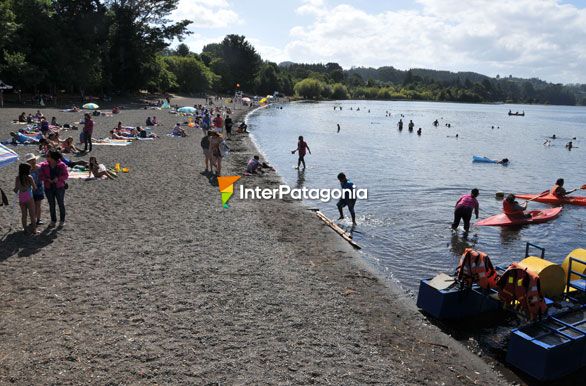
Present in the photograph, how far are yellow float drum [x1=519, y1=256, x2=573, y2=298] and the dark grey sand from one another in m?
2.08

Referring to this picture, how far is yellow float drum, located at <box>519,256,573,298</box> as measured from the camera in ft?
27.5

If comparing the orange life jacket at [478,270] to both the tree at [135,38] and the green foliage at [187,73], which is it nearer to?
the tree at [135,38]

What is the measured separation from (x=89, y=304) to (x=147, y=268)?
1.81 metres

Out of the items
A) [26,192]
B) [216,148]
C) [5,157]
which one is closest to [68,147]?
[216,148]

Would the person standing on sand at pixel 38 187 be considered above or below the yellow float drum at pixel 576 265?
above

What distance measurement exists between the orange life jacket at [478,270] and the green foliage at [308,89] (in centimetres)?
14745

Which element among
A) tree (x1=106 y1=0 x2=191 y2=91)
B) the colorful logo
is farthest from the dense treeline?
the colorful logo

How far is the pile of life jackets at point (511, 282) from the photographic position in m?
7.21

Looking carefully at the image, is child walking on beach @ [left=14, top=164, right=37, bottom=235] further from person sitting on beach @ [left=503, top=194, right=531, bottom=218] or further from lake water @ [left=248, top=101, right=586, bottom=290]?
person sitting on beach @ [left=503, top=194, right=531, bottom=218]

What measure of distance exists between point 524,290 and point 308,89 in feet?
493

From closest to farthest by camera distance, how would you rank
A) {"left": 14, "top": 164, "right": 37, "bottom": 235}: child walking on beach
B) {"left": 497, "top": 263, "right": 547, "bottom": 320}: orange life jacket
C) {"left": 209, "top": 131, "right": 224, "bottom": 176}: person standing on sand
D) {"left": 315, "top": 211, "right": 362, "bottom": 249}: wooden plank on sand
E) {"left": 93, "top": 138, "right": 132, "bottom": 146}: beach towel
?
{"left": 497, "top": 263, "right": 547, "bottom": 320}: orange life jacket < {"left": 14, "top": 164, "right": 37, "bottom": 235}: child walking on beach < {"left": 315, "top": 211, "right": 362, "bottom": 249}: wooden plank on sand < {"left": 209, "top": 131, "right": 224, "bottom": 176}: person standing on sand < {"left": 93, "top": 138, "right": 132, "bottom": 146}: beach towel

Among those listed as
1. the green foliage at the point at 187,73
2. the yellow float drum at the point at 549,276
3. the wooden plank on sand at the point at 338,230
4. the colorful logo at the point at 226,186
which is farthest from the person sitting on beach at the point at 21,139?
the green foliage at the point at 187,73

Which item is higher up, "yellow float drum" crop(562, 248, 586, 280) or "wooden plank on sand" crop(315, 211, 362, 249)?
"yellow float drum" crop(562, 248, 586, 280)

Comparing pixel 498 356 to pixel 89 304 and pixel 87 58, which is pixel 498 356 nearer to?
pixel 89 304
